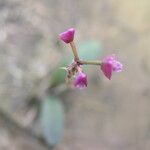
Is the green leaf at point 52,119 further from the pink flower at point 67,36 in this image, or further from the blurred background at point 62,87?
the pink flower at point 67,36

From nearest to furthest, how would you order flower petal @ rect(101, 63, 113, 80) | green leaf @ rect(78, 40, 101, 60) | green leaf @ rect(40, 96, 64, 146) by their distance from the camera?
flower petal @ rect(101, 63, 113, 80) → green leaf @ rect(40, 96, 64, 146) → green leaf @ rect(78, 40, 101, 60)

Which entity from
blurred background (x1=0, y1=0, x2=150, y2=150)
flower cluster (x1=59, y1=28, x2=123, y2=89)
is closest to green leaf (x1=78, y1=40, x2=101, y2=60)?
blurred background (x1=0, y1=0, x2=150, y2=150)

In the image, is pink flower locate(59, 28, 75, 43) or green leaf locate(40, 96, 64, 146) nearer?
pink flower locate(59, 28, 75, 43)

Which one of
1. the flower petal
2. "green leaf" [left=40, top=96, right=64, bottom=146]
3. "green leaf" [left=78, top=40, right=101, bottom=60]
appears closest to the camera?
the flower petal

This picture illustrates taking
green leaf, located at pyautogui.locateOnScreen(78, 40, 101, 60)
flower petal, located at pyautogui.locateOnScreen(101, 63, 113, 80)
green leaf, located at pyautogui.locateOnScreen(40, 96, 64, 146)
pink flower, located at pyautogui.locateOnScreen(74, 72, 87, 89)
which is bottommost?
pink flower, located at pyautogui.locateOnScreen(74, 72, 87, 89)

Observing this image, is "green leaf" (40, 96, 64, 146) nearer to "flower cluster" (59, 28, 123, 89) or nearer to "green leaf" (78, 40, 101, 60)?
"green leaf" (78, 40, 101, 60)

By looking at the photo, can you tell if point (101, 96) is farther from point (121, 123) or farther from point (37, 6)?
point (37, 6)

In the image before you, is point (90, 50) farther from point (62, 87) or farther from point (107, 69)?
point (107, 69)

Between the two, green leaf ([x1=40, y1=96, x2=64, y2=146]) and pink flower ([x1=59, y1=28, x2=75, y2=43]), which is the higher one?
green leaf ([x1=40, y1=96, x2=64, y2=146])
